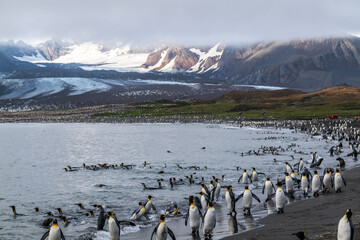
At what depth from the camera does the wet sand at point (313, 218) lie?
29.1 feet

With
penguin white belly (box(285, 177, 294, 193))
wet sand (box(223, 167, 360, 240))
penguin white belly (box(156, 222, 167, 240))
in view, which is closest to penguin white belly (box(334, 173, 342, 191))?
wet sand (box(223, 167, 360, 240))

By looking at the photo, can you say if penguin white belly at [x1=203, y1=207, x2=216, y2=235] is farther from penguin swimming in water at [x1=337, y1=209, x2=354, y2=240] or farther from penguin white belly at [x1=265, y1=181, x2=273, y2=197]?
penguin white belly at [x1=265, y1=181, x2=273, y2=197]

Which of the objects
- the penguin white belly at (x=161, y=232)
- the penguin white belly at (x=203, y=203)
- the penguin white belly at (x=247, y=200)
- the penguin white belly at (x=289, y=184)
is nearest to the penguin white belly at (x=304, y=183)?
the penguin white belly at (x=289, y=184)

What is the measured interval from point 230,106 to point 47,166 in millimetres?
65710

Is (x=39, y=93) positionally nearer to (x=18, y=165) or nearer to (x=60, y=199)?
(x=18, y=165)

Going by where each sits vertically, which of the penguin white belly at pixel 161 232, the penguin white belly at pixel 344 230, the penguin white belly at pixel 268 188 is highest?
the penguin white belly at pixel 344 230

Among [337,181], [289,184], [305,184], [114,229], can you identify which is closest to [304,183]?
[305,184]

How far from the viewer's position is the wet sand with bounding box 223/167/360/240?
Answer: 29.1 feet

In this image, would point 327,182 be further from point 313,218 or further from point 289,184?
point 313,218

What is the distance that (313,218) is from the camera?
33.5 ft

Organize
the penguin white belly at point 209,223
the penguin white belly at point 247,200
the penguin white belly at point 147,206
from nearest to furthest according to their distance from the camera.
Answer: the penguin white belly at point 209,223 < the penguin white belly at point 247,200 < the penguin white belly at point 147,206

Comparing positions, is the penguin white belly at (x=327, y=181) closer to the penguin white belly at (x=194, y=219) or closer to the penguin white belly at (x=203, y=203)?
the penguin white belly at (x=203, y=203)

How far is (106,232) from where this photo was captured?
10320mm

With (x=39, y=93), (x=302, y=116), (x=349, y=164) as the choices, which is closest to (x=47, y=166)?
(x=349, y=164)
